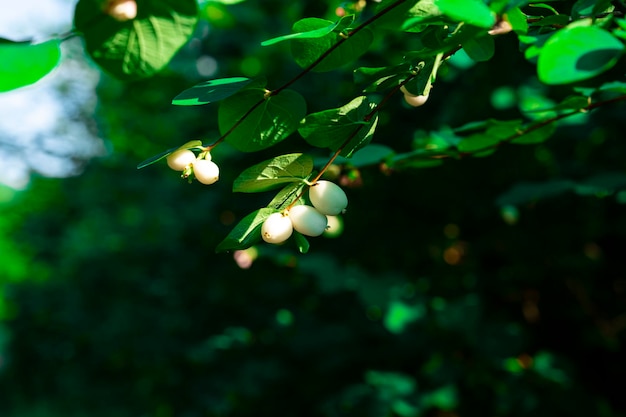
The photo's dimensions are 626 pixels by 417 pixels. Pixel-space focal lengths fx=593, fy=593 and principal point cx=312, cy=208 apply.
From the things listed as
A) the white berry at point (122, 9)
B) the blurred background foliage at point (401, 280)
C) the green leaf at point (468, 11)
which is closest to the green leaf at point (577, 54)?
the green leaf at point (468, 11)

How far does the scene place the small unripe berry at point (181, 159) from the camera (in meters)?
0.52

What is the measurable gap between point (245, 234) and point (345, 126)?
136 mm

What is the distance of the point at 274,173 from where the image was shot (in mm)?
538

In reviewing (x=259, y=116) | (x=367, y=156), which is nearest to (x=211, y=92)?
(x=259, y=116)

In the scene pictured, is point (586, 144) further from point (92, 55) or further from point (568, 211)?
point (92, 55)

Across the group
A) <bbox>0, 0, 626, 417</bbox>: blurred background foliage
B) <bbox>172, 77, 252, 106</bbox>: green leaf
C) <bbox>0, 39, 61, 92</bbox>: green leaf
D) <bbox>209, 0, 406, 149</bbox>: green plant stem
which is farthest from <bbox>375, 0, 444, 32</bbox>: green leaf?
<bbox>0, 0, 626, 417</bbox>: blurred background foliage

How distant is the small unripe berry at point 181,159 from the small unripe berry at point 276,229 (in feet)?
0.30

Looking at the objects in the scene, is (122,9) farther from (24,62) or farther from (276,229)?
(276,229)

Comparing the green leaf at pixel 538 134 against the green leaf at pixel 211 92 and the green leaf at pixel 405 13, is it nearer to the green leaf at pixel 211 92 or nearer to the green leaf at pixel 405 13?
the green leaf at pixel 405 13

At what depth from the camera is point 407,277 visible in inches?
68.9

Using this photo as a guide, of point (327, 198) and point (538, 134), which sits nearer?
point (327, 198)

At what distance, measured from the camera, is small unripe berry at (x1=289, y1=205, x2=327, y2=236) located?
515 mm

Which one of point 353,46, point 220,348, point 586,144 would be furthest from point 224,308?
point 353,46

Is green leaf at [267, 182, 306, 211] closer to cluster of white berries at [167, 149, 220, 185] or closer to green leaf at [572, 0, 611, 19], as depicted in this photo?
cluster of white berries at [167, 149, 220, 185]
